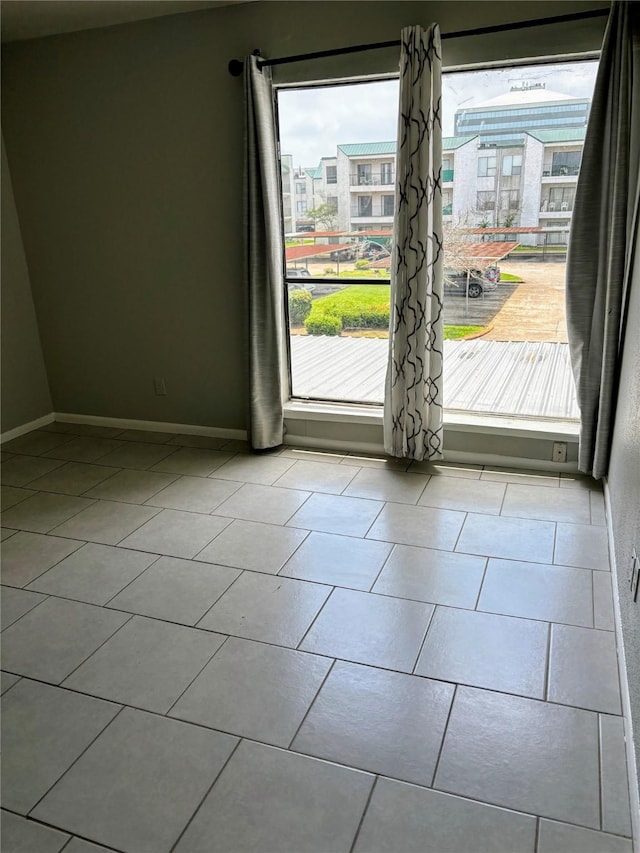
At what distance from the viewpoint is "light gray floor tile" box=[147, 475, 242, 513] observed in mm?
3285

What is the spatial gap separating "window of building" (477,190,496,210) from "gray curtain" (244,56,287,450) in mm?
1135

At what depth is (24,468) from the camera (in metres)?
3.87

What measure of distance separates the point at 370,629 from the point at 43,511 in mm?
1929

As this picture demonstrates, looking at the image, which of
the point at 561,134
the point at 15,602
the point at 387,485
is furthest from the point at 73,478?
the point at 561,134

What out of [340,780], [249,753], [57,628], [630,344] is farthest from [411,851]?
[630,344]

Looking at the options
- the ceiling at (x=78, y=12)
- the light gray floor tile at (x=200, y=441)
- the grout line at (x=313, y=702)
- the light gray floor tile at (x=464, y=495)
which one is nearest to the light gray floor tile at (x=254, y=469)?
the light gray floor tile at (x=200, y=441)

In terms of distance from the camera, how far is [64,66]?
3959 mm

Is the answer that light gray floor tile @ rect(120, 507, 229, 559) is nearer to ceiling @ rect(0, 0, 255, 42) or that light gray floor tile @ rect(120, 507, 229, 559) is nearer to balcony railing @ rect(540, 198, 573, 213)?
balcony railing @ rect(540, 198, 573, 213)

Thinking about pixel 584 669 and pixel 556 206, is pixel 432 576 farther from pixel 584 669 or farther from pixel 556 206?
pixel 556 206

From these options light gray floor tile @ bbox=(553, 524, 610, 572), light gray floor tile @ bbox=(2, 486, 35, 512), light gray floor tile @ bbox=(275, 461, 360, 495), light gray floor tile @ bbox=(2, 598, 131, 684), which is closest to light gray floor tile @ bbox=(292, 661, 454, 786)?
light gray floor tile @ bbox=(2, 598, 131, 684)

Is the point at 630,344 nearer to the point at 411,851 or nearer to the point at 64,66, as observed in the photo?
the point at 411,851

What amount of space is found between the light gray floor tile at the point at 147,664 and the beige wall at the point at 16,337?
2718mm

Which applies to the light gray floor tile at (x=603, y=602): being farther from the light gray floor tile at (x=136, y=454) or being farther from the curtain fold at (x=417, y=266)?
the light gray floor tile at (x=136, y=454)

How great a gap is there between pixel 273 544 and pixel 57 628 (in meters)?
0.95
